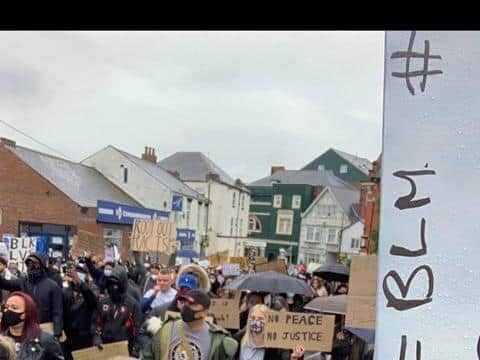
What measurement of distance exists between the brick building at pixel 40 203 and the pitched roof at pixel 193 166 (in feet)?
74.2

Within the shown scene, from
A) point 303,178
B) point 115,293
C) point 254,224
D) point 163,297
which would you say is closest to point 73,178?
point 163,297

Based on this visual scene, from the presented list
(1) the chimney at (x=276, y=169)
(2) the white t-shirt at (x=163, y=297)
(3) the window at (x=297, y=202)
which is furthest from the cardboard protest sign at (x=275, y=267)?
(1) the chimney at (x=276, y=169)

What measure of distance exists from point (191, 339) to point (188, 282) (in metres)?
1.20

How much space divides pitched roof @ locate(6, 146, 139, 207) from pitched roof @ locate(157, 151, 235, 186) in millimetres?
14561

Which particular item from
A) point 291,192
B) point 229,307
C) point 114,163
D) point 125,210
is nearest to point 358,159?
point 291,192

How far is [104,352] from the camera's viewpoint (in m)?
3.59

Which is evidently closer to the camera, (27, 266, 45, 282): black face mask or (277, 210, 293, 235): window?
(27, 266, 45, 282): black face mask

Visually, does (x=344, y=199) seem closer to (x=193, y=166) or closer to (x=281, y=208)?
(x=281, y=208)

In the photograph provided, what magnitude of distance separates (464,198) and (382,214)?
20 cm

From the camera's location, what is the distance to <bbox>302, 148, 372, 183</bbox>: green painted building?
72000mm

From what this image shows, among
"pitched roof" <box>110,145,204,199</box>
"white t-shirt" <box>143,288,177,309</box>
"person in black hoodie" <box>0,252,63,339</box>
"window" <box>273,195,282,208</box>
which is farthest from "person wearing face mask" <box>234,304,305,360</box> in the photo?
"window" <box>273,195,282,208</box>

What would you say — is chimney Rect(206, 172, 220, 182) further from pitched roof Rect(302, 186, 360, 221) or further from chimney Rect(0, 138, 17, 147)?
chimney Rect(0, 138, 17, 147)

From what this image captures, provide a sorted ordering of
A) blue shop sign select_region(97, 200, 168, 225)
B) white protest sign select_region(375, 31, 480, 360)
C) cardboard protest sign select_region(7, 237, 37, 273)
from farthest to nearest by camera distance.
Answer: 1. blue shop sign select_region(97, 200, 168, 225)
2. cardboard protest sign select_region(7, 237, 37, 273)
3. white protest sign select_region(375, 31, 480, 360)
